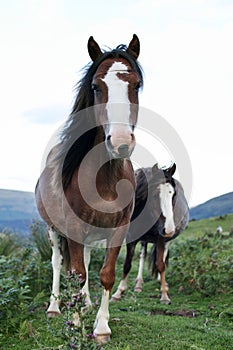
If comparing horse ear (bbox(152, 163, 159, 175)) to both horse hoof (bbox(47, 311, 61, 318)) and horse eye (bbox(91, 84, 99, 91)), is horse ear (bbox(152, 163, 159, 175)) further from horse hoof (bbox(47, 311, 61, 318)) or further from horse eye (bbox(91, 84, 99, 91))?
horse eye (bbox(91, 84, 99, 91))

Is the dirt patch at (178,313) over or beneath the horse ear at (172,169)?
beneath

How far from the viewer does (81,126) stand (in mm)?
4078

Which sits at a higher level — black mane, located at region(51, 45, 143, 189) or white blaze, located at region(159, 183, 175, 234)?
black mane, located at region(51, 45, 143, 189)

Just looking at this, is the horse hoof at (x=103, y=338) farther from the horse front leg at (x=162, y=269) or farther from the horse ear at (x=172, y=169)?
the horse ear at (x=172, y=169)

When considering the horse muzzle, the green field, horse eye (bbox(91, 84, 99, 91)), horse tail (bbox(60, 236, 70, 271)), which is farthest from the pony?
the horse muzzle

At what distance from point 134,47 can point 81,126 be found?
1002 millimetres

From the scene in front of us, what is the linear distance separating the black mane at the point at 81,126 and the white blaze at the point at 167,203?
2.89m

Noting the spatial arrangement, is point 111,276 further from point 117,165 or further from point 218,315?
point 218,315

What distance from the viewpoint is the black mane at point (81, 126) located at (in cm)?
393

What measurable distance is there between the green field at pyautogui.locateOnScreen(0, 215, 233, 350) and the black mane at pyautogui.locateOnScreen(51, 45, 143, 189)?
4.11 ft

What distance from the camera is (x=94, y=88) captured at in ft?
12.1

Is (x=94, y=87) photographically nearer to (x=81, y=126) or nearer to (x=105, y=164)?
(x=81, y=126)

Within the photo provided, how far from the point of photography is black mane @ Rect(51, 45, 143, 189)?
3.93 meters

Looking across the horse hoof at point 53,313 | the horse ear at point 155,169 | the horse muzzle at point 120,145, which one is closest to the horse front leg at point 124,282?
the horse ear at point 155,169
